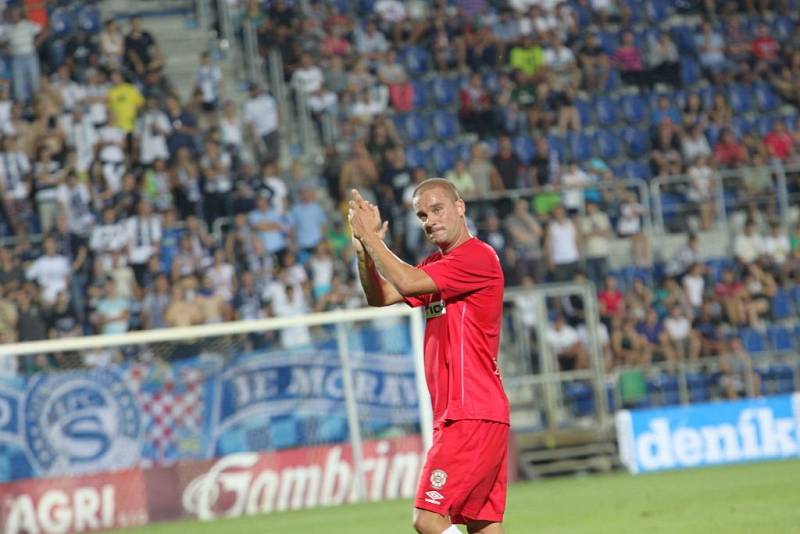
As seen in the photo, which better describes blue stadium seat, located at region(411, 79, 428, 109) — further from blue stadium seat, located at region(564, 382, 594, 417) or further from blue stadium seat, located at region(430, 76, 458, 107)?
blue stadium seat, located at region(564, 382, 594, 417)

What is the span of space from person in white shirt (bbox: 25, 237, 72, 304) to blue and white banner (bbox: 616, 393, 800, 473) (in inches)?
282

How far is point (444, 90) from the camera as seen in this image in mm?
22703

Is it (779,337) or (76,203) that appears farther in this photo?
(779,337)

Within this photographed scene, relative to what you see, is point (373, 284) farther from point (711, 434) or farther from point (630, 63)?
point (630, 63)

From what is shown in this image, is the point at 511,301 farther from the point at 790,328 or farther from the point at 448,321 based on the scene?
the point at 448,321

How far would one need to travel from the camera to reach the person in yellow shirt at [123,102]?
1978 cm

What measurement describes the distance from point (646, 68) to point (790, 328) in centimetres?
577

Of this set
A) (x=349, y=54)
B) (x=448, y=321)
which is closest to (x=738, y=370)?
(x=349, y=54)

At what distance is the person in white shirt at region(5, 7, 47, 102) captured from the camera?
65.5 feet

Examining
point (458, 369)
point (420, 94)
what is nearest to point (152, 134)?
point (420, 94)

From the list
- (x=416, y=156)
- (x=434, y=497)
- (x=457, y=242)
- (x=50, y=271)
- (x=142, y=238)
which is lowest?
(x=434, y=497)

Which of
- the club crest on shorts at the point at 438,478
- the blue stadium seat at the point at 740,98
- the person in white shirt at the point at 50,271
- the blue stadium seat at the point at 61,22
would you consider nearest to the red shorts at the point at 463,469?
the club crest on shorts at the point at 438,478

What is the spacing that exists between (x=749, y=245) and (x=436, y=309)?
1561 centimetres

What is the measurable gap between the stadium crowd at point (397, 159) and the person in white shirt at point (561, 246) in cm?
3
